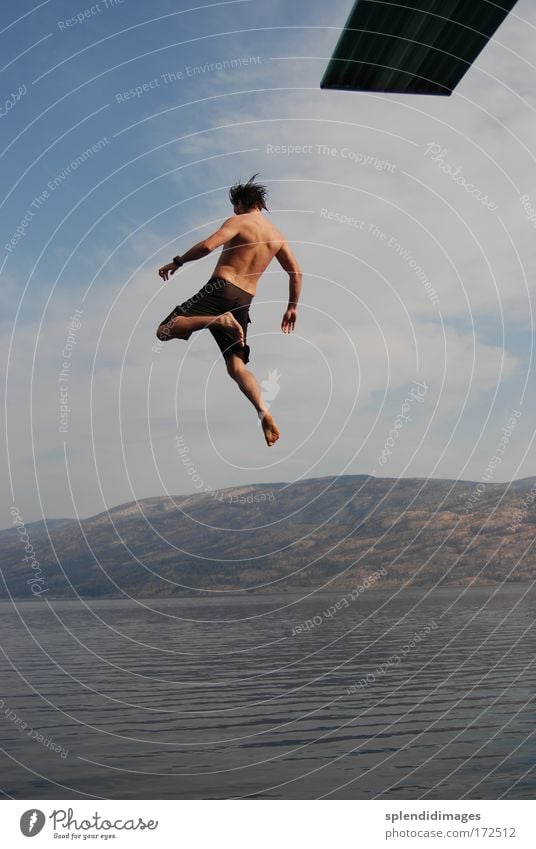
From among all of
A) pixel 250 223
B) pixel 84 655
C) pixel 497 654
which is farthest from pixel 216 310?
pixel 84 655

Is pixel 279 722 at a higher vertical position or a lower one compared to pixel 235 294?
higher

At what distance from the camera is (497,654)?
96750 mm

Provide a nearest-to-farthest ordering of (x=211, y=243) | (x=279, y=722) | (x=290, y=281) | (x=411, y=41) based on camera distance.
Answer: (x=211, y=243), (x=290, y=281), (x=411, y=41), (x=279, y=722)

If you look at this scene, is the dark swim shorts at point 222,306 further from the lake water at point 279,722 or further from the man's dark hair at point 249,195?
the lake water at point 279,722

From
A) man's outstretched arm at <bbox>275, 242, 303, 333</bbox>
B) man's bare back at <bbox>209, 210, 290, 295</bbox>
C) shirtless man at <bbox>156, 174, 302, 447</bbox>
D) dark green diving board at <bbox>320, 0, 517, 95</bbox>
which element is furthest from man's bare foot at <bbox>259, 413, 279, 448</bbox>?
dark green diving board at <bbox>320, 0, 517, 95</bbox>

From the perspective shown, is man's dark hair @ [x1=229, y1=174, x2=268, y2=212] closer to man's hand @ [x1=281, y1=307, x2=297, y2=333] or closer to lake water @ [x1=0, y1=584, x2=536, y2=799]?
man's hand @ [x1=281, y1=307, x2=297, y2=333]

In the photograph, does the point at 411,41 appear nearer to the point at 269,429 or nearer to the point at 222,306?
the point at 222,306

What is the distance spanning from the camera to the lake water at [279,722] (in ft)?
120

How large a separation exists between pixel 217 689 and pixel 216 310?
71553 millimetres

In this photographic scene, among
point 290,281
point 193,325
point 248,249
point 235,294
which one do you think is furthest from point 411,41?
point 193,325

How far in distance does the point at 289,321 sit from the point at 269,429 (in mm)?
2240

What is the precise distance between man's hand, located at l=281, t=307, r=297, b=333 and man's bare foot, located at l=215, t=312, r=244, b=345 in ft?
6.15

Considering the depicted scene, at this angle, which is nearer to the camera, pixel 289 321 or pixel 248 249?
pixel 248 249

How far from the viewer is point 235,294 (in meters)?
10.3
